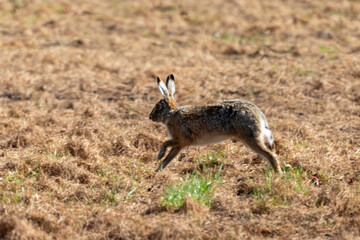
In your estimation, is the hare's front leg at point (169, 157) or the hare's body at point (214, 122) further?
the hare's front leg at point (169, 157)

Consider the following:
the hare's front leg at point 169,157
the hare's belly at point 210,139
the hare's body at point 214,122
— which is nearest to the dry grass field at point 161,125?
the hare's front leg at point 169,157

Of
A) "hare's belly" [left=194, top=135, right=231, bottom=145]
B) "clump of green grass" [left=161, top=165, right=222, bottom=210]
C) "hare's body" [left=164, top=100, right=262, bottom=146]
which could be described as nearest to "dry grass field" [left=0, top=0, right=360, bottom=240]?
"clump of green grass" [left=161, top=165, right=222, bottom=210]

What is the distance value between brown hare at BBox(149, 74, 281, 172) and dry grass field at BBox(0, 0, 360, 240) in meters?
0.35

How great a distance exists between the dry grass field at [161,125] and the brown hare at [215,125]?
0.35 m

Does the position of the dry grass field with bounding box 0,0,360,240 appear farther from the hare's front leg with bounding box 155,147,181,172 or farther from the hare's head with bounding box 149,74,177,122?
the hare's head with bounding box 149,74,177,122

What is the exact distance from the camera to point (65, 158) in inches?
279

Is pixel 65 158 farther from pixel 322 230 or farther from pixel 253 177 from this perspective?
pixel 322 230

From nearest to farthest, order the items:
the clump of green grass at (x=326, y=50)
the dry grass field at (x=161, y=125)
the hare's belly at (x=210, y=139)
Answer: the dry grass field at (x=161, y=125) < the hare's belly at (x=210, y=139) < the clump of green grass at (x=326, y=50)

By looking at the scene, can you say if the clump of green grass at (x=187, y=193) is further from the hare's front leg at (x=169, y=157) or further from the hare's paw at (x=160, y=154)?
the hare's paw at (x=160, y=154)

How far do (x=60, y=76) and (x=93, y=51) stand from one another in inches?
72.2

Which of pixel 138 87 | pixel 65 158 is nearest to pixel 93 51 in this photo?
pixel 138 87

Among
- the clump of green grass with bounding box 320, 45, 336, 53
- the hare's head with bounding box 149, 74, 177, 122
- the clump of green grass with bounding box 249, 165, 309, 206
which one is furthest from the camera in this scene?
the clump of green grass with bounding box 320, 45, 336, 53

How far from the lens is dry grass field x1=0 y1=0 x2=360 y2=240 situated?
5.68 m

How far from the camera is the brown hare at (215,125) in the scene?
6.62 m
